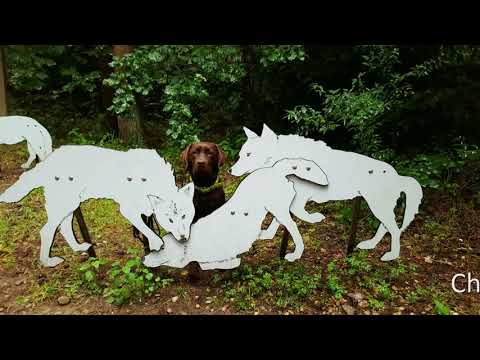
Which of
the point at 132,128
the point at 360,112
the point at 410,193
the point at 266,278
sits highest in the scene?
the point at 132,128

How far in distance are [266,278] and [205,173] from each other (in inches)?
55.3

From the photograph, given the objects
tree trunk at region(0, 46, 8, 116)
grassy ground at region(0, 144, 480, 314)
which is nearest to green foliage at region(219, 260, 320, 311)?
grassy ground at region(0, 144, 480, 314)

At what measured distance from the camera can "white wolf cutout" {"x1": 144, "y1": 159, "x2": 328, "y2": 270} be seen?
162 inches

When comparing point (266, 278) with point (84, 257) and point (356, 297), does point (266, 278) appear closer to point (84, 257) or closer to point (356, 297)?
point (356, 297)

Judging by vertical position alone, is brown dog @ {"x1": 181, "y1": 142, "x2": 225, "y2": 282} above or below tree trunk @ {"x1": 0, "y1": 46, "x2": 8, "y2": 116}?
below

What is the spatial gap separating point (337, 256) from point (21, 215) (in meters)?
4.74

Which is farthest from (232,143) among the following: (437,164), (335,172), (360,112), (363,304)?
(363,304)

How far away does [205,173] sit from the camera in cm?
403

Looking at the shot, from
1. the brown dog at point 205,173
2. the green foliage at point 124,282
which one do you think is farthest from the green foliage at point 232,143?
the green foliage at point 124,282

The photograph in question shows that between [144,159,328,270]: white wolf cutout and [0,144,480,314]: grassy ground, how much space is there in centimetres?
38

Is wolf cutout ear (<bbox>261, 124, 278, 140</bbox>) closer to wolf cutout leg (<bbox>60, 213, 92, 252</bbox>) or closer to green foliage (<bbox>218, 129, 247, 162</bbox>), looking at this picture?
wolf cutout leg (<bbox>60, 213, 92, 252</bbox>)
